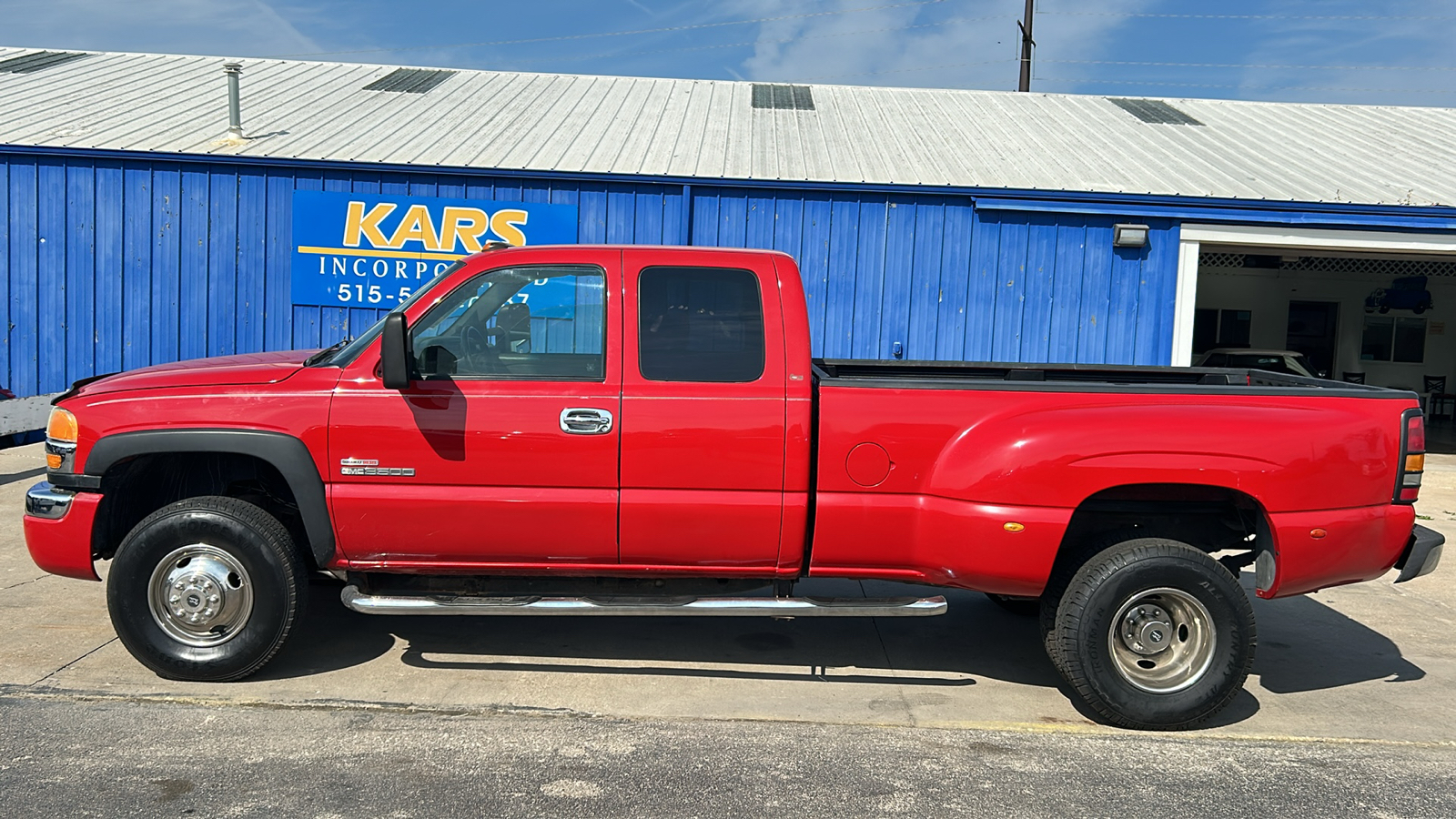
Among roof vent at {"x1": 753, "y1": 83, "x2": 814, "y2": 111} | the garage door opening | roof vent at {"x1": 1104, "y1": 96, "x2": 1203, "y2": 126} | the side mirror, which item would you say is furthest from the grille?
the side mirror

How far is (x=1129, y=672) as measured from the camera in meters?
4.43

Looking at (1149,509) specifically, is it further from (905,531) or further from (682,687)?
(682,687)

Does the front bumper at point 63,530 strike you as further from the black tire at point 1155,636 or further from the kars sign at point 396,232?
the kars sign at point 396,232

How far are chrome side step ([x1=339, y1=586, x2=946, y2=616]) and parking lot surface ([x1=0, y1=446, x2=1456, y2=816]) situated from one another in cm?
42

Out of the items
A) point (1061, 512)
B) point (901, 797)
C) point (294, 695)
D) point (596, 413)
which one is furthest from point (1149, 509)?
point (294, 695)

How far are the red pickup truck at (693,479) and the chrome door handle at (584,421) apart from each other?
0.02 m

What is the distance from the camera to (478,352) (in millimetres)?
4492

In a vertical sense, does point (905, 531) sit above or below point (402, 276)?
below

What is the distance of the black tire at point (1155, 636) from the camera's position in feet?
14.2

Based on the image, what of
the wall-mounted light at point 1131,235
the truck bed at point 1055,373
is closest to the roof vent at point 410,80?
the wall-mounted light at point 1131,235

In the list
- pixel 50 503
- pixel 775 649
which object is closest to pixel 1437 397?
pixel 775 649

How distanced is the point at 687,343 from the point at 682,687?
Answer: 1579 mm

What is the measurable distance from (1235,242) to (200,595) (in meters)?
11.1

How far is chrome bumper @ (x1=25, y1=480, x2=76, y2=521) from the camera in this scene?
176 inches
